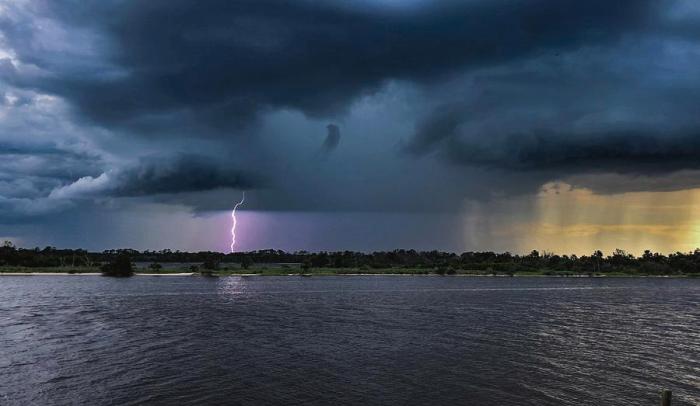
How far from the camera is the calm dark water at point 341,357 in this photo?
41.8m

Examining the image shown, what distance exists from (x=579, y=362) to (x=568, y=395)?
15971mm

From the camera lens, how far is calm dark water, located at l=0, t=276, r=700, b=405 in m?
41.8

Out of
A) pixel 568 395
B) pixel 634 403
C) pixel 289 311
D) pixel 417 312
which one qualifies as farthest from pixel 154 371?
pixel 417 312

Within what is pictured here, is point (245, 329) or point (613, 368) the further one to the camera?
point (245, 329)

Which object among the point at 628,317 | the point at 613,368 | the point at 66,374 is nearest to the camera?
the point at 66,374

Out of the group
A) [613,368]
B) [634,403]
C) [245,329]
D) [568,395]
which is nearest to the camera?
[634,403]

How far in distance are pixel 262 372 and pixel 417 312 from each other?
208ft

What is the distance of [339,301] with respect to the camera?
137 metres

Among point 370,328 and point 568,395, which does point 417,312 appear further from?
point 568,395

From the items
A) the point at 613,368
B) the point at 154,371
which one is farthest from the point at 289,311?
the point at 613,368

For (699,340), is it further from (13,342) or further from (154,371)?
(13,342)

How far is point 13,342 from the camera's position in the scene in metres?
65.9

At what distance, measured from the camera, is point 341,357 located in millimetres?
57625

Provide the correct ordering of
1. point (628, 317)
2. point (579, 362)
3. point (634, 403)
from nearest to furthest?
point (634, 403) → point (579, 362) → point (628, 317)
